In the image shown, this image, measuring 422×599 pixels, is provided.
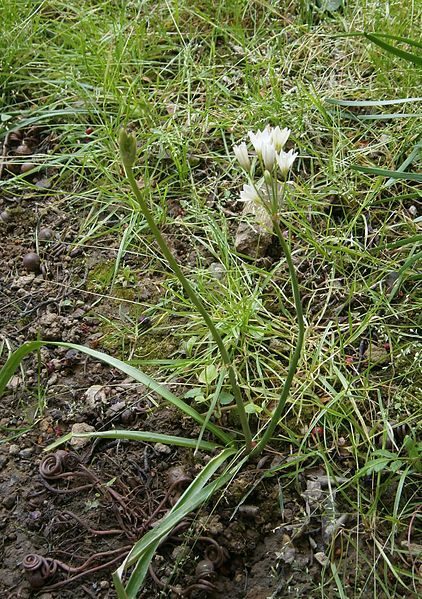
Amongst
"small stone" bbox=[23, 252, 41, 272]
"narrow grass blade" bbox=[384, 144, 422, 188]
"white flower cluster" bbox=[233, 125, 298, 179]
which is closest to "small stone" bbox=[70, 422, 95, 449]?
"small stone" bbox=[23, 252, 41, 272]

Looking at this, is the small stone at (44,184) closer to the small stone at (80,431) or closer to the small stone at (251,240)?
the small stone at (251,240)

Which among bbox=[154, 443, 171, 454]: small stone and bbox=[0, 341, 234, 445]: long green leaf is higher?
bbox=[0, 341, 234, 445]: long green leaf

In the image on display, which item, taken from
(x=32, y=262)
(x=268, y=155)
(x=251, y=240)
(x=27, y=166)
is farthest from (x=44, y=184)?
(x=268, y=155)

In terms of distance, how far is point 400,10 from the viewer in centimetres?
267

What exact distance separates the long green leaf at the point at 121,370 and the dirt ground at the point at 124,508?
4.4 inches

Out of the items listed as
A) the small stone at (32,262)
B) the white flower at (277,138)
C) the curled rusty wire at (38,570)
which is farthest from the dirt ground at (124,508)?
the white flower at (277,138)

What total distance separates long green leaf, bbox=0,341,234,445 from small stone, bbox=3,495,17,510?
0.29m

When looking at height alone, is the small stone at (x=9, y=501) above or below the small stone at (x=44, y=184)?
below

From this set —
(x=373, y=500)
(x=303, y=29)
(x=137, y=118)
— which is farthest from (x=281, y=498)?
(x=303, y=29)

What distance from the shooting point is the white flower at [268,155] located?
144 centimetres

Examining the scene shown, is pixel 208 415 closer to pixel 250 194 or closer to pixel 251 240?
pixel 250 194

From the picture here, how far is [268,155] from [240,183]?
977 millimetres

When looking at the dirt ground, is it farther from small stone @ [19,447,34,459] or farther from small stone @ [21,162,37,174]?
small stone @ [21,162,37,174]

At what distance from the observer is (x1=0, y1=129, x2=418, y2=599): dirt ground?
1.67 meters
